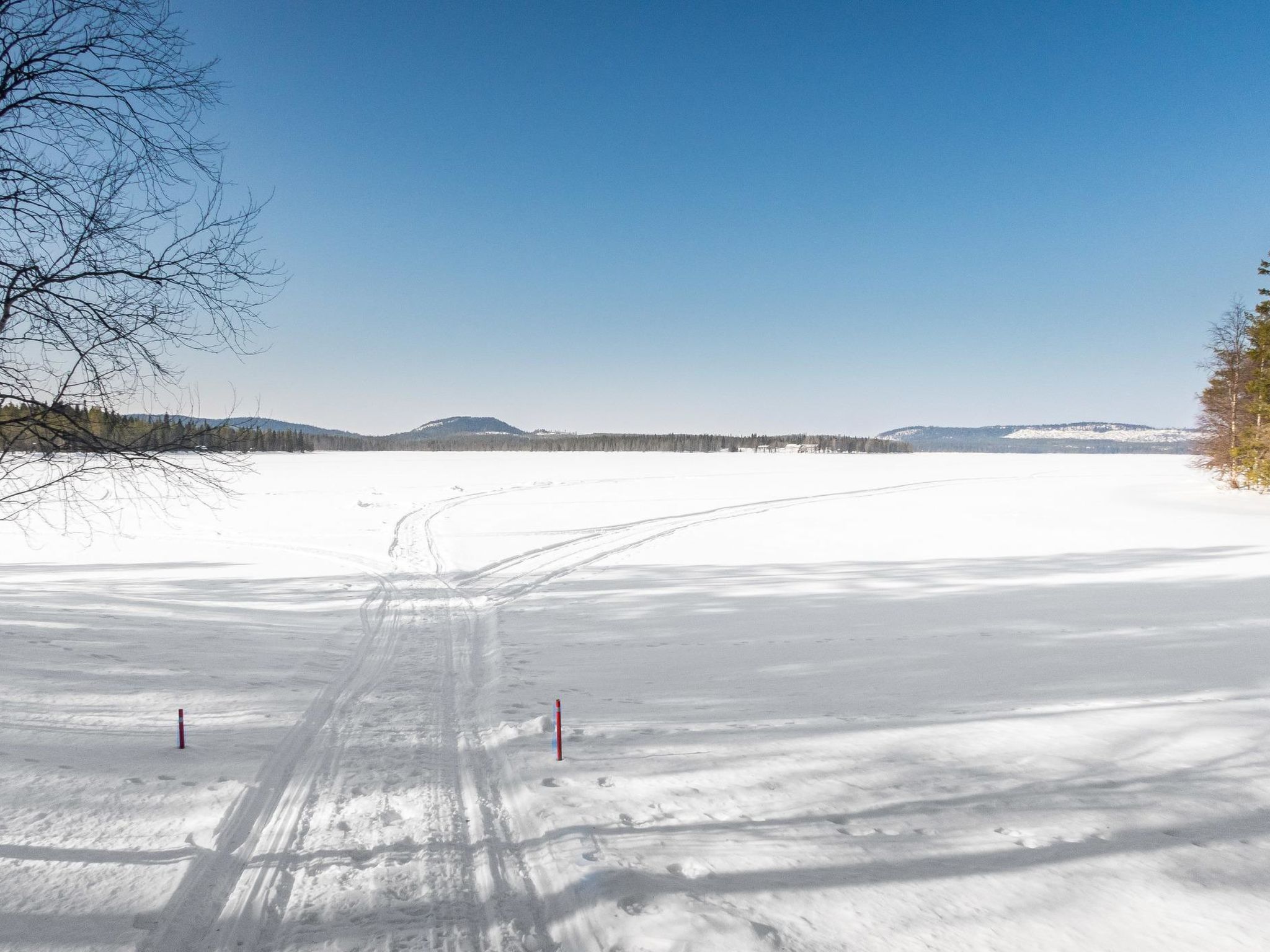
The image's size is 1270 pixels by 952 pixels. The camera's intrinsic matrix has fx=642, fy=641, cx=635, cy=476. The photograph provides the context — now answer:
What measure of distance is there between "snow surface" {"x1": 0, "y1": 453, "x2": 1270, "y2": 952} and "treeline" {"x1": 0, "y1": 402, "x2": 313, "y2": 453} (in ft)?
7.71

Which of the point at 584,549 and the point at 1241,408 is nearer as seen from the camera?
the point at 584,549

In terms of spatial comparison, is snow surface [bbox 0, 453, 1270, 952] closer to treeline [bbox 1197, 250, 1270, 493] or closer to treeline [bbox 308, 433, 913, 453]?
treeline [bbox 1197, 250, 1270, 493]

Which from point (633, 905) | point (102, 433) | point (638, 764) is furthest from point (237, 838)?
point (102, 433)

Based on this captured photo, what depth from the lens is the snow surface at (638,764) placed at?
134 inches

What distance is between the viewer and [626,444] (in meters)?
161

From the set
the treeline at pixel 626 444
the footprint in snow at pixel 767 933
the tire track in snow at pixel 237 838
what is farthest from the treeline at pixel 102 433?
the treeline at pixel 626 444

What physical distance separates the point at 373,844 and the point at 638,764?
2087mm

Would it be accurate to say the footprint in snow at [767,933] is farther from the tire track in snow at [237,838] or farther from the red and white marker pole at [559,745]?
the tire track in snow at [237,838]

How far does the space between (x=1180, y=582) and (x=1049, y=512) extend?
16779 mm

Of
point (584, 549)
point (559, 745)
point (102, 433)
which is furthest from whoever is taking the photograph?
point (584, 549)

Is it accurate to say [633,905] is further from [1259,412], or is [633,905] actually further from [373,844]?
[1259,412]

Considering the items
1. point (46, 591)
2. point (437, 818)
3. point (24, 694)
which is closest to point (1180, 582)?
point (437, 818)

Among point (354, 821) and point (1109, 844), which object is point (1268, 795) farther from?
point (354, 821)

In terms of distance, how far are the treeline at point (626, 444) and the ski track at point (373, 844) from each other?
133891 millimetres
